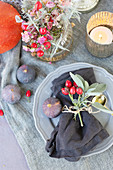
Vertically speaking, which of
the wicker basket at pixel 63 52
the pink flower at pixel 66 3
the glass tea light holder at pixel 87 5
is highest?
the pink flower at pixel 66 3

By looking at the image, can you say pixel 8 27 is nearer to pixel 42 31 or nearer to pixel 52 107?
pixel 42 31

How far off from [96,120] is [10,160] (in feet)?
0.93

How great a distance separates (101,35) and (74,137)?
11.9 inches

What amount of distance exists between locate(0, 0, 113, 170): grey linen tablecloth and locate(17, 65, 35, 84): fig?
2cm

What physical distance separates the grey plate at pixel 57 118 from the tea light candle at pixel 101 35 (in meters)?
0.08

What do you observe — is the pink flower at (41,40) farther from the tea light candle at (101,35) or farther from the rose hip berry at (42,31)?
the tea light candle at (101,35)

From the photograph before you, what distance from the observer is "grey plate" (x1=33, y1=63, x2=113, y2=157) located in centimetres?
55

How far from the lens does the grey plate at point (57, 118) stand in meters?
0.55

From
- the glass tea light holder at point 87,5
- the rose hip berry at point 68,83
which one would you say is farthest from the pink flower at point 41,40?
the glass tea light holder at point 87,5

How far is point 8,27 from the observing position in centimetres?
60

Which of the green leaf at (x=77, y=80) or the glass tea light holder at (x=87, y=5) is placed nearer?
the green leaf at (x=77, y=80)

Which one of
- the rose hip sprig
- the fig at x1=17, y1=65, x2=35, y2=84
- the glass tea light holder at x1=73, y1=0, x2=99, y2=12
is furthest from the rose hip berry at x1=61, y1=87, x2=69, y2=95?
the glass tea light holder at x1=73, y1=0, x2=99, y2=12

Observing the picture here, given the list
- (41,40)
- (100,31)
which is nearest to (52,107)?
(41,40)

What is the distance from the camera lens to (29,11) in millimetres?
509
